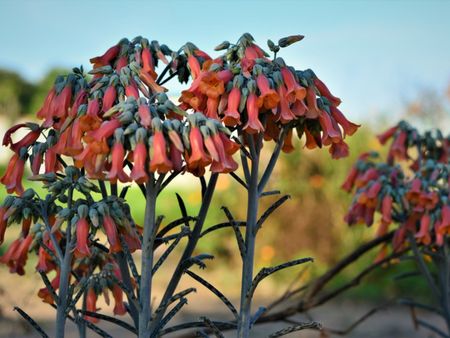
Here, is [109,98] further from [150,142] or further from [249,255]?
[249,255]

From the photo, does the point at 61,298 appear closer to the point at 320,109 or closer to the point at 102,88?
the point at 102,88

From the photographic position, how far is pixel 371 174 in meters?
3.37

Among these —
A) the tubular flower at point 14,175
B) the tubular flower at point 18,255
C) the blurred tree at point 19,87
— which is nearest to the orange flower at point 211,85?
the tubular flower at point 14,175

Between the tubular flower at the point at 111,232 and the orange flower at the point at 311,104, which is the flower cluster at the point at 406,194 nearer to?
the orange flower at the point at 311,104

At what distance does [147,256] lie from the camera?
1760 mm

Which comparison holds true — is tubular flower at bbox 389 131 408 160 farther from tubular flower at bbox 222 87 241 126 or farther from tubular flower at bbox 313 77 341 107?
tubular flower at bbox 222 87 241 126

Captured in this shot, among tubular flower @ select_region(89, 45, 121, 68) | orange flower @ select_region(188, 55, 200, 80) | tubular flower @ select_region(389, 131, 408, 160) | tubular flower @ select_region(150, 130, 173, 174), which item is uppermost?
tubular flower @ select_region(389, 131, 408, 160)

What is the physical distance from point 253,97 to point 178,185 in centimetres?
2371

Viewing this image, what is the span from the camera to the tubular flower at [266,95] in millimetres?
1800

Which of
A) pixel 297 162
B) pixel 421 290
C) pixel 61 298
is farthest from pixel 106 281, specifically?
pixel 297 162

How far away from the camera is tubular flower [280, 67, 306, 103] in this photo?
6.04 ft

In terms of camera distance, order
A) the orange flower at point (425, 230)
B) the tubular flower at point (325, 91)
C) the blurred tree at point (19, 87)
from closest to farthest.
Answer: the tubular flower at point (325, 91) → the orange flower at point (425, 230) → the blurred tree at point (19, 87)

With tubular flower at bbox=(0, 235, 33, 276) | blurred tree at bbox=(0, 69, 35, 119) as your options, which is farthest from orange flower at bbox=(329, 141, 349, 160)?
blurred tree at bbox=(0, 69, 35, 119)

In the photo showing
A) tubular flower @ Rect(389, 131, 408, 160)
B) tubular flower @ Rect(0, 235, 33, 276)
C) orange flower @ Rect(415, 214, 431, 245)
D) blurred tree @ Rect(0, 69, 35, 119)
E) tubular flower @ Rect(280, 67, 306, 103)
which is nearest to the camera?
tubular flower @ Rect(280, 67, 306, 103)
